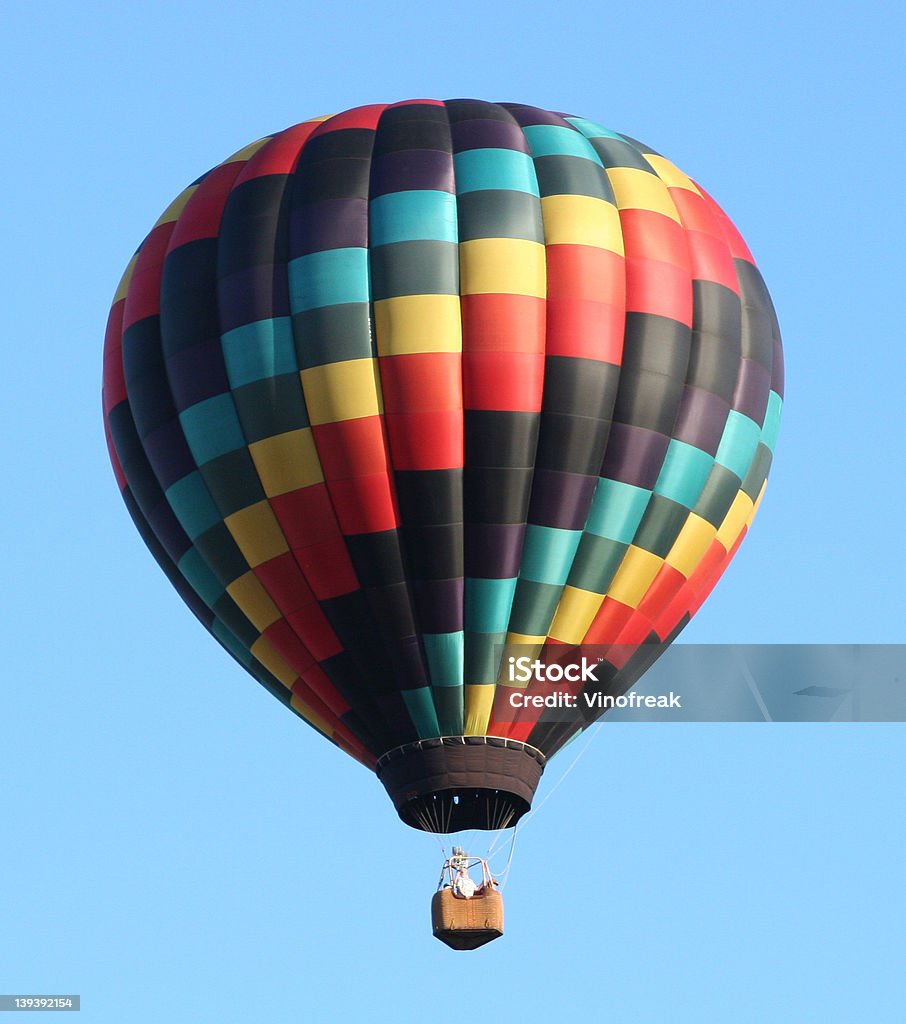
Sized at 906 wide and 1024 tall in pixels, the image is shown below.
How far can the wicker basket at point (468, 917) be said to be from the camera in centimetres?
2461

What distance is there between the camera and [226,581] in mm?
25672

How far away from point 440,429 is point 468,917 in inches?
160

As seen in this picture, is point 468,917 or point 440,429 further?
point 440,429

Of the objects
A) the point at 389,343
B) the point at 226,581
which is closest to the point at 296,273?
the point at 389,343

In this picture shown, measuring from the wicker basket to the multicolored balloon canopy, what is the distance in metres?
0.71

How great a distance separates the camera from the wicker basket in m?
24.6

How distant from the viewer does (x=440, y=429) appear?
24.7m

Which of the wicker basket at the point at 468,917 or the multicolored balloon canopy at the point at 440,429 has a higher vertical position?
the multicolored balloon canopy at the point at 440,429

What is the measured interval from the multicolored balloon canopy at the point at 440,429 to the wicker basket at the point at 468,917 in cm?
71

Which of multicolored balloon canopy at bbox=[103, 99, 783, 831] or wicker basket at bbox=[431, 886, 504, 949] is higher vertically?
multicolored balloon canopy at bbox=[103, 99, 783, 831]

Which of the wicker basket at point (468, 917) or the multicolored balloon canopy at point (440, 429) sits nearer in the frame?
the wicker basket at point (468, 917)

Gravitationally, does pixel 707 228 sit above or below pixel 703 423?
above

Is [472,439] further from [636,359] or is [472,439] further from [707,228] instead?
[707,228]

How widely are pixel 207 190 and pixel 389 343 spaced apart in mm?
2833
